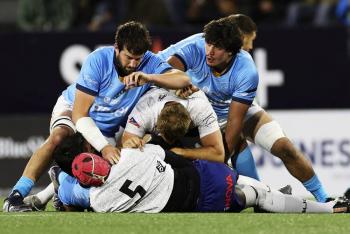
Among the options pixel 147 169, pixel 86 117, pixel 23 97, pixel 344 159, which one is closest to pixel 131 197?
pixel 147 169

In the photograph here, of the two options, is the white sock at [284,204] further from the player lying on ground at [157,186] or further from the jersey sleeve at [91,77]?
the jersey sleeve at [91,77]

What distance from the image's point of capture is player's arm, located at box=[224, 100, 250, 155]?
9422 millimetres

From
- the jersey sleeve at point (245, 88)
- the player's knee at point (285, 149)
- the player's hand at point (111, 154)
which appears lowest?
the player's knee at point (285, 149)

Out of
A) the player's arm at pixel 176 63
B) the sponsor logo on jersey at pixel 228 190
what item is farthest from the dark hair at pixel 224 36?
the sponsor logo on jersey at pixel 228 190

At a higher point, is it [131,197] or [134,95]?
[134,95]

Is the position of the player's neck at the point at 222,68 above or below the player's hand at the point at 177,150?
above

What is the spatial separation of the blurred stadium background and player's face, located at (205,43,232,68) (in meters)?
4.03

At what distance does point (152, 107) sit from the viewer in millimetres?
9023

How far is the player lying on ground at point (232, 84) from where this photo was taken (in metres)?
9.29

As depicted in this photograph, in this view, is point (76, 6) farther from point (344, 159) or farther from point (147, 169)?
point (147, 169)

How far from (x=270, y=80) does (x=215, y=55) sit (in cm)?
484

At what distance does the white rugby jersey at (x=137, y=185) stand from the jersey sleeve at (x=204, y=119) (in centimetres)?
56

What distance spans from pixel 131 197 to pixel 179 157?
1.73 ft

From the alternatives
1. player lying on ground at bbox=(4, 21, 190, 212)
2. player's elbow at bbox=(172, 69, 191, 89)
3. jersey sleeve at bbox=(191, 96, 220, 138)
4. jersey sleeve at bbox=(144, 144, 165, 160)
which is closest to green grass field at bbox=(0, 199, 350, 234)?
jersey sleeve at bbox=(144, 144, 165, 160)
